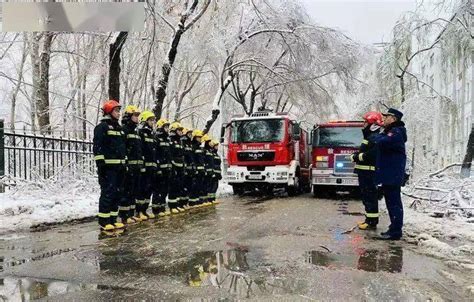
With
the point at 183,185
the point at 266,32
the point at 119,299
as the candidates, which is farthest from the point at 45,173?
the point at 266,32

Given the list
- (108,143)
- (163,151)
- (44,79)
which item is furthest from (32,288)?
(44,79)

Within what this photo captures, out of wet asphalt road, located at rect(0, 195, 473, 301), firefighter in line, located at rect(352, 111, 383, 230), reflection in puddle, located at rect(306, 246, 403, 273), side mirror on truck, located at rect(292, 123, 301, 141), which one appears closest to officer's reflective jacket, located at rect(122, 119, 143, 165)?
wet asphalt road, located at rect(0, 195, 473, 301)

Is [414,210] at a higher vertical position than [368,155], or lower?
lower

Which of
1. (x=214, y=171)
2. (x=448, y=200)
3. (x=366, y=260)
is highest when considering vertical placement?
(x=214, y=171)

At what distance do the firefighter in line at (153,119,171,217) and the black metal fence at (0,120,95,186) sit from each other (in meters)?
4.07

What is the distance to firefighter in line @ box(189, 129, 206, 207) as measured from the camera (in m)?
13.1

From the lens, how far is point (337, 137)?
1698 cm

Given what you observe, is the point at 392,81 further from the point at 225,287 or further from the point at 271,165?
the point at 225,287

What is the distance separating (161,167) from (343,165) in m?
7.91

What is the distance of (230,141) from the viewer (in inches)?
722

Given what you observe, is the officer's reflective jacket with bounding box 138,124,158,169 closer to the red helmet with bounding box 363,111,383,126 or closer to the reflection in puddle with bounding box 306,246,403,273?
the red helmet with bounding box 363,111,383,126

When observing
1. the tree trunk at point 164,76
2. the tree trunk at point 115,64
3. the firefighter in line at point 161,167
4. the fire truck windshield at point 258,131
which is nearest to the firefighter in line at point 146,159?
the firefighter in line at point 161,167

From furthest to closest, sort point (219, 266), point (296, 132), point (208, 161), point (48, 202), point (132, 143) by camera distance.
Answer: point (296, 132)
point (208, 161)
point (48, 202)
point (132, 143)
point (219, 266)

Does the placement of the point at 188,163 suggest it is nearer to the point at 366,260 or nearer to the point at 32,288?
the point at 366,260
